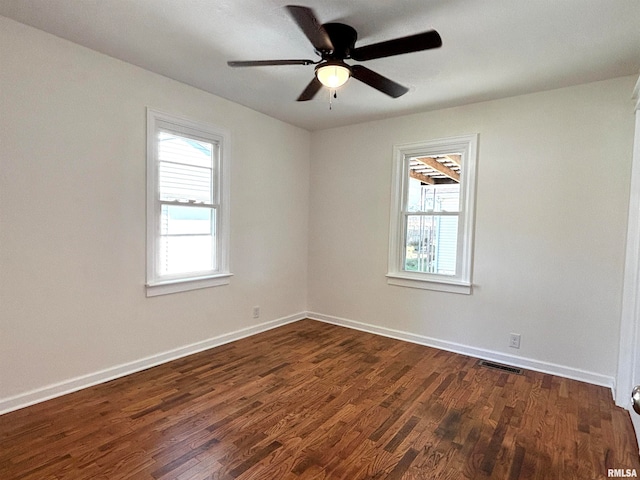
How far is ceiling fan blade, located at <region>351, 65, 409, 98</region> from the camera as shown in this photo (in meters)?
2.12

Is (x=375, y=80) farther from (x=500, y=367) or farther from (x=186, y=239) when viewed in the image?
(x=500, y=367)

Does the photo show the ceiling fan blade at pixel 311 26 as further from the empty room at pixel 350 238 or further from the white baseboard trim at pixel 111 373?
the white baseboard trim at pixel 111 373

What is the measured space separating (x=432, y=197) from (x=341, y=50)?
87.9 inches

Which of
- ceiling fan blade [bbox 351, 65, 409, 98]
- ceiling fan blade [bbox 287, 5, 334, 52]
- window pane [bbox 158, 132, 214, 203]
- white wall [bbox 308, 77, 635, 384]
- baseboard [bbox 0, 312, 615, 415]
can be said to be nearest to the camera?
ceiling fan blade [bbox 287, 5, 334, 52]

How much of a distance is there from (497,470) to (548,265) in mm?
1990

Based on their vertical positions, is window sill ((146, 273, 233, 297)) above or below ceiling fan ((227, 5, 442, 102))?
below

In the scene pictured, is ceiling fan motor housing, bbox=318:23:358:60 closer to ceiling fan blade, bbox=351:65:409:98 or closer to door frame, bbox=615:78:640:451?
ceiling fan blade, bbox=351:65:409:98

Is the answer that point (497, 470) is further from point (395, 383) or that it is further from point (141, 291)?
point (141, 291)

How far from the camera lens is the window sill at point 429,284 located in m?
3.62

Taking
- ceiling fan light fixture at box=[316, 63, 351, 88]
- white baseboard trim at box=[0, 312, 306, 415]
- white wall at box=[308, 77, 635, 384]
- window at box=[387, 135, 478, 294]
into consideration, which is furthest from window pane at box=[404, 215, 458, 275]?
ceiling fan light fixture at box=[316, 63, 351, 88]

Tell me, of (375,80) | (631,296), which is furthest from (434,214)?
(375,80)

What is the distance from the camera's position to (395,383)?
2.90 m

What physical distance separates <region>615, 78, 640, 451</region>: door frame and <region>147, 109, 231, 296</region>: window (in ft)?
11.6

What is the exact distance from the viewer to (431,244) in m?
3.94
